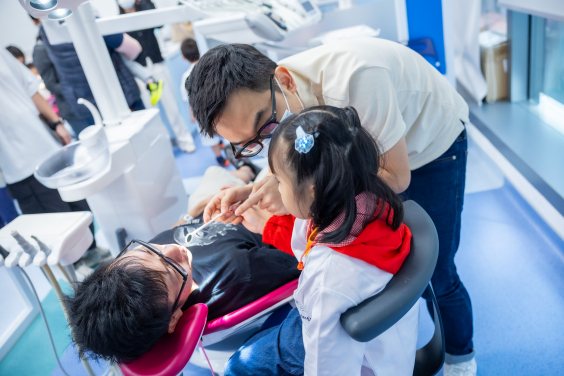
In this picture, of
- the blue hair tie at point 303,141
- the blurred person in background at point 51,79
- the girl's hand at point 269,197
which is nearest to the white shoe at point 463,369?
the girl's hand at point 269,197

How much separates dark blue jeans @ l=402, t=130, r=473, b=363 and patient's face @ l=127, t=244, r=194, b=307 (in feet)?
2.44

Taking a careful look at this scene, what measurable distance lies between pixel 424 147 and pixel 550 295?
114 cm

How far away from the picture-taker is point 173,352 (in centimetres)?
108

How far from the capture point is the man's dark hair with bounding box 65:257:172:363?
3.43ft

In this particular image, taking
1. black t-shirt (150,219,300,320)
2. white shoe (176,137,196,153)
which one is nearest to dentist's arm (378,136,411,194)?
black t-shirt (150,219,300,320)

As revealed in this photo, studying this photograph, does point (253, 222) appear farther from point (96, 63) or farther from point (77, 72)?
point (77, 72)

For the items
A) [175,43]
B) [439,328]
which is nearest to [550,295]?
[439,328]

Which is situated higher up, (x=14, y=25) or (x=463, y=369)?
(x=14, y=25)

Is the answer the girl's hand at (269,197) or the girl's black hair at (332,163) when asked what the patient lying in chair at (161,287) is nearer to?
the girl's hand at (269,197)

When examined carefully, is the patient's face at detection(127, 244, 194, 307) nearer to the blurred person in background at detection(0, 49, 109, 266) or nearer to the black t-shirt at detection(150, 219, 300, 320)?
the black t-shirt at detection(150, 219, 300, 320)

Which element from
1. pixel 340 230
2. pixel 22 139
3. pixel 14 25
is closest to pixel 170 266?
pixel 340 230

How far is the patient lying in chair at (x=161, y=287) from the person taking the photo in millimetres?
1058

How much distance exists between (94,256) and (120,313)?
1.79m

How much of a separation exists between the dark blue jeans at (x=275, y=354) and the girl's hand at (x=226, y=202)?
35 cm
